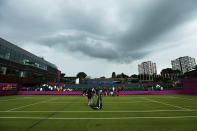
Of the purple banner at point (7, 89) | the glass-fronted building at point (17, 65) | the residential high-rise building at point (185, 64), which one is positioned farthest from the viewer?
the residential high-rise building at point (185, 64)

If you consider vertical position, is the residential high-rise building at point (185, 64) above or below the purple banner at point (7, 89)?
above

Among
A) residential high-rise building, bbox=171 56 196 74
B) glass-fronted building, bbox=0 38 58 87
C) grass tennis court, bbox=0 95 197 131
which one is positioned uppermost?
residential high-rise building, bbox=171 56 196 74

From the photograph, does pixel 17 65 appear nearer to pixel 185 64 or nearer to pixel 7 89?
pixel 7 89

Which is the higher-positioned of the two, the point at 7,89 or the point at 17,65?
the point at 17,65

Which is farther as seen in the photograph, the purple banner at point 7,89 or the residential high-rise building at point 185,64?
the residential high-rise building at point 185,64

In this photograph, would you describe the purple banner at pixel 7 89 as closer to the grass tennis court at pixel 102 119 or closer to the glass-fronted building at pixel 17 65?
the glass-fronted building at pixel 17 65

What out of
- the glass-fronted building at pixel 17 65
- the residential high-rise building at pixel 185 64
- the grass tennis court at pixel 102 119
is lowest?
the grass tennis court at pixel 102 119

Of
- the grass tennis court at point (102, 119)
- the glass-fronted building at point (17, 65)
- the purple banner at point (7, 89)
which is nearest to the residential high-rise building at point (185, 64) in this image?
the glass-fronted building at point (17, 65)

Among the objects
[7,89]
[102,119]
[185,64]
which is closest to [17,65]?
[7,89]

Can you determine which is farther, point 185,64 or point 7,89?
point 185,64

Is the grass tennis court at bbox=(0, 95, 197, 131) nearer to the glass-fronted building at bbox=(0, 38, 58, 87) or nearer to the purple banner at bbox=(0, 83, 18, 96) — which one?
the purple banner at bbox=(0, 83, 18, 96)

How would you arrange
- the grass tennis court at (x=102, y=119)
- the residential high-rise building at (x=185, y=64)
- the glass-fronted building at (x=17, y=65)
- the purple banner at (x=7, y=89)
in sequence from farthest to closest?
the residential high-rise building at (x=185, y=64) < the glass-fronted building at (x=17, y=65) < the purple banner at (x=7, y=89) < the grass tennis court at (x=102, y=119)

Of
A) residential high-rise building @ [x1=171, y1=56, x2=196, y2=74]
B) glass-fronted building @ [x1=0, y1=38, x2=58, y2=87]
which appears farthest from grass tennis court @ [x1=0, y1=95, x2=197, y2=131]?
residential high-rise building @ [x1=171, y1=56, x2=196, y2=74]
